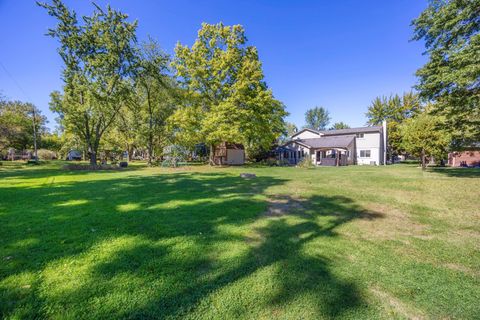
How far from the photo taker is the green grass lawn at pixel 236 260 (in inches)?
96.3

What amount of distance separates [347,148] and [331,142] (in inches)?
99.8

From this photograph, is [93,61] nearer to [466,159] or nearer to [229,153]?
[229,153]

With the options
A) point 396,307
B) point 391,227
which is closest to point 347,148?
point 391,227

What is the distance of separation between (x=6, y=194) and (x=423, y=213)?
45.8 ft

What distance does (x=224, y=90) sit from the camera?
22.1 metres

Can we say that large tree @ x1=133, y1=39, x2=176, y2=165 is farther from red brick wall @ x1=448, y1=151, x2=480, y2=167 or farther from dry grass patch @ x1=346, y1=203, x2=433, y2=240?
red brick wall @ x1=448, y1=151, x2=480, y2=167

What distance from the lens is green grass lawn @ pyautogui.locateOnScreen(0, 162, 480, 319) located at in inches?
96.3

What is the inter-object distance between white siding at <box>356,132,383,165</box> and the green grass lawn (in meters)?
26.0

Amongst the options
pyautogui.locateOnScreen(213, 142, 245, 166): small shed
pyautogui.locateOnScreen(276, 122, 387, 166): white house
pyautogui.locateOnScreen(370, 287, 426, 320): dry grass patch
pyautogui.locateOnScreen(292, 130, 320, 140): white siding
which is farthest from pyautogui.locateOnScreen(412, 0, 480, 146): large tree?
pyautogui.locateOnScreen(292, 130, 320, 140): white siding

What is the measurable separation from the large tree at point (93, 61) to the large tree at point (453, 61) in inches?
936

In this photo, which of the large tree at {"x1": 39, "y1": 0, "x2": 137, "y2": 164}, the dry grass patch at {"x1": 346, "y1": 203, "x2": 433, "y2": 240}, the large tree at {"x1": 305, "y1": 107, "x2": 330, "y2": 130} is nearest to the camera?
the dry grass patch at {"x1": 346, "y1": 203, "x2": 433, "y2": 240}

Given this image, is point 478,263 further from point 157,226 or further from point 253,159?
point 253,159

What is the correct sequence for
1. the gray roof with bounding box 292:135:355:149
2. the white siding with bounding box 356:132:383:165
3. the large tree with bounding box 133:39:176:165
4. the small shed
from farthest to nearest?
the white siding with bounding box 356:132:383:165 → the gray roof with bounding box 292:135:355:149 → the small shed → the large tree with bounding box 133:39:176:165

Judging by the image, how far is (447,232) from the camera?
16.1 feet
